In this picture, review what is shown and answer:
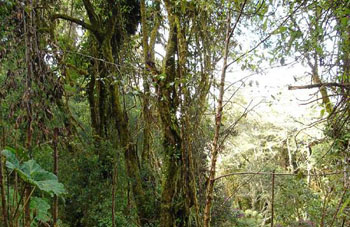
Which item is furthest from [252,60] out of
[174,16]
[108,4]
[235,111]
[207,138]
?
[235,111]

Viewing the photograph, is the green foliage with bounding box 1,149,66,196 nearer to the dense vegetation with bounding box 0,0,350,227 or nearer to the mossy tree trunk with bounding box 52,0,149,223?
the dense vegetation with bounding box 0,0,350,227

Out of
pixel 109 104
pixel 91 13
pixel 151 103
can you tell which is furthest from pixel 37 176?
pixel 91 13

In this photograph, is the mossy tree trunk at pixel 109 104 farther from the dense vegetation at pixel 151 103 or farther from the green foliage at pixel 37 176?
the green foliage at pixel 37 176

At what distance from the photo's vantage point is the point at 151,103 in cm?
410

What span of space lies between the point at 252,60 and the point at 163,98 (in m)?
1.01

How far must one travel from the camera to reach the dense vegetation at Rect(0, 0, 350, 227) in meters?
1.79

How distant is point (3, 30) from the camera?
1835 millimetres

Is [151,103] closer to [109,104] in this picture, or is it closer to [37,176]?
[109,104]

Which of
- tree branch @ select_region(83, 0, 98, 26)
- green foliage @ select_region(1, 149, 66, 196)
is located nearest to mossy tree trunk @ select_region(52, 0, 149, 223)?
tree branch @ select_region(83, 0, 98, 26)

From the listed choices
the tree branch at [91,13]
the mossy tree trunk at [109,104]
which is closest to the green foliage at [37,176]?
the mossy tree trunk at [109,104]

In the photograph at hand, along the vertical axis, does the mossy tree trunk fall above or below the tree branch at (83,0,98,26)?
below

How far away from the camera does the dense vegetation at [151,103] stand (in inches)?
70.5

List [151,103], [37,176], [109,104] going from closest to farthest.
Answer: [37,176], [151,103], [109,104]

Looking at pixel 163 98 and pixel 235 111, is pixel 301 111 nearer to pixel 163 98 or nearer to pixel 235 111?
pixel 235 111
